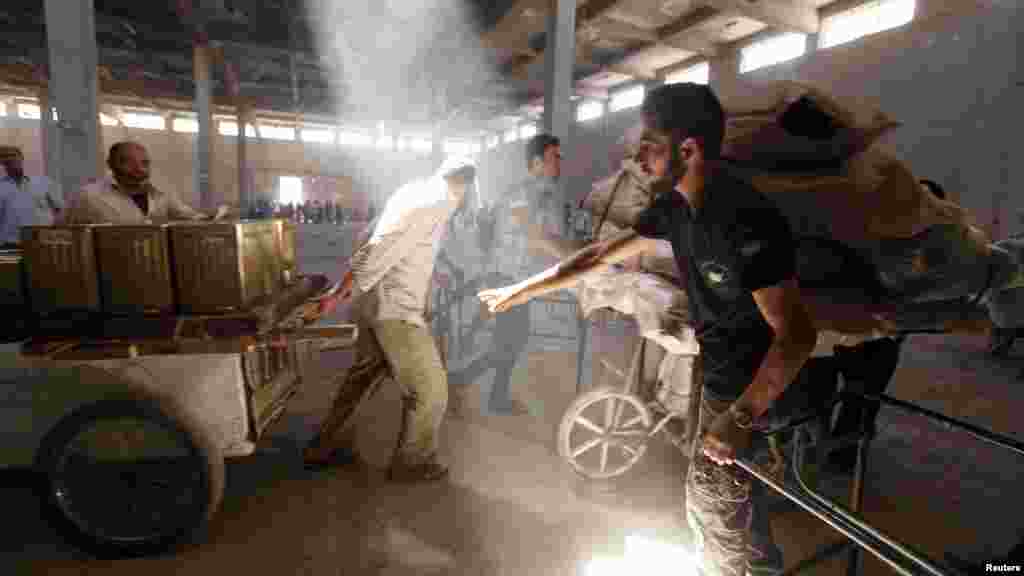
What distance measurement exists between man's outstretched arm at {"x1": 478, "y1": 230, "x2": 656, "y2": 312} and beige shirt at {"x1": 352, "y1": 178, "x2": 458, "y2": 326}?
2.43ft

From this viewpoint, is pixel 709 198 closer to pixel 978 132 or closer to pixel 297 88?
pixel 978 132

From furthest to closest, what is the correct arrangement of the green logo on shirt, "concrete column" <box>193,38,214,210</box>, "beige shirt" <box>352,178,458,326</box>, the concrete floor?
"concrete column" <box>193,38,214,210</box>
"beige shirt" <box>352,178,458,326</box>
the concrete floor
the green logo on shirt

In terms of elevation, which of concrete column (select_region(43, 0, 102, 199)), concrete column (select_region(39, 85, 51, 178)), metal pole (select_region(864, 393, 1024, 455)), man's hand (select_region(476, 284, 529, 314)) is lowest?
metal pole (select_region(864, 393, 1024, 455))

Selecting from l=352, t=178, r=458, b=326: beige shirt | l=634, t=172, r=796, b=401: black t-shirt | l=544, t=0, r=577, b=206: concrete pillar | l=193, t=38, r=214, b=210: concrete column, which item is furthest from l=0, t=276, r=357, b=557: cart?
l=193, t=38, r=214, b=210: concrete column

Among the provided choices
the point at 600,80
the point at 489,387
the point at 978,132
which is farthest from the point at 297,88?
the point at 978,132

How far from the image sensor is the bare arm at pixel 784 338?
143cm

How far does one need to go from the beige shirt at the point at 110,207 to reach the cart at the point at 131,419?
42.8 inches

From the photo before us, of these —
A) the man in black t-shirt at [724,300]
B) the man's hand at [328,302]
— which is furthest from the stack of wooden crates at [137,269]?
the man in black t-shirt at [724,300]

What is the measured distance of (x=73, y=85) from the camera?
5305 mm

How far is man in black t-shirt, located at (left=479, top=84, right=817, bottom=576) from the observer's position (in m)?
1.44

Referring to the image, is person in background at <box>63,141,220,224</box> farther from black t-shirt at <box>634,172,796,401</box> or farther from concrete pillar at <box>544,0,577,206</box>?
concrete pillar at <box>544,0,577,206</box>

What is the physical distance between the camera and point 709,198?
1.55 metres

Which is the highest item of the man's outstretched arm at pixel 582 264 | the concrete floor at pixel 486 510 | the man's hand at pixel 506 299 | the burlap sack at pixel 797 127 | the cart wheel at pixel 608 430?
the burlap sack at pixel 797 127

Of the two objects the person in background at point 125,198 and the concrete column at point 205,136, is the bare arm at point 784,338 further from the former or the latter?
the concrete column at point 205,136
